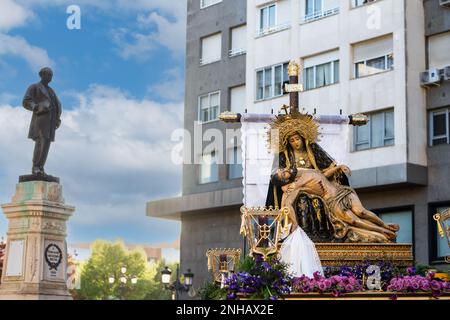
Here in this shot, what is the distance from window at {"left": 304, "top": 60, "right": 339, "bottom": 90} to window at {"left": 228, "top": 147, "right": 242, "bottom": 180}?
4.93 meters

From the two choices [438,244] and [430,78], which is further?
[430,78]

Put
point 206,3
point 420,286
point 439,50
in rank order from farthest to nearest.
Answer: point 206,3 → point 439,50 → point 420,286

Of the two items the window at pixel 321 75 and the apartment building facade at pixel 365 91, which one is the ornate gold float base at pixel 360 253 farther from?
the window at pixel 321 75

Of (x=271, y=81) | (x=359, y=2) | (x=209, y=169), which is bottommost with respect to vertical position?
(x=209, y=169)

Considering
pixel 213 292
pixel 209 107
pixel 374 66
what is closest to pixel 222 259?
pixel 213 292

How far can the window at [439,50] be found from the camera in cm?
3684

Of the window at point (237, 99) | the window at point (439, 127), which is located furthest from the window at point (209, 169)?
the window at point (439, 127)

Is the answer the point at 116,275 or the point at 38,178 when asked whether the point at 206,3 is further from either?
the point at 116,275

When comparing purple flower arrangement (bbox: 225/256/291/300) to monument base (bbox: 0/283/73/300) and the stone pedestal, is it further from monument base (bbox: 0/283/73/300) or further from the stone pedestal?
the stone pedestal

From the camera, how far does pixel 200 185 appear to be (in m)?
46.0

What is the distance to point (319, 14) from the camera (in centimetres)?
4103

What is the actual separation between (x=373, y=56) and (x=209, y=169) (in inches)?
431

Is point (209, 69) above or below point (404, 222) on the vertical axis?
above

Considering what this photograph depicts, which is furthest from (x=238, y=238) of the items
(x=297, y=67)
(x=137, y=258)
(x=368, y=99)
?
(x=137, y=258)
